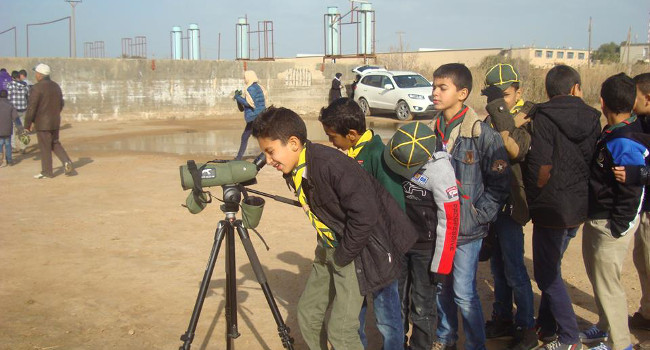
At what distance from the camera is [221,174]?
3166 mm

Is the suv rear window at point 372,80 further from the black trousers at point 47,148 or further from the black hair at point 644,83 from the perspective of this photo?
the black hair at point 644,83

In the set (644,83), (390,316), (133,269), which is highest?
(644,83)

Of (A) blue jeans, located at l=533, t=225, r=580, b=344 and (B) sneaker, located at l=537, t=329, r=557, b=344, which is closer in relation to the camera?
(A) blue jeans, located at l=533, t=225, r=580, b=344

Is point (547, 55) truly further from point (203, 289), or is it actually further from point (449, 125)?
point (203, 289)

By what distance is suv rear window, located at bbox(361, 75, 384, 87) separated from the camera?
21.4 meters

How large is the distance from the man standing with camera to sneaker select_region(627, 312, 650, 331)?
27.9 ft

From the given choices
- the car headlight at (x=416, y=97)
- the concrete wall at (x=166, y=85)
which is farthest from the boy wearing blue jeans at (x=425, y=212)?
the concrete wall at (x=166, y=85)

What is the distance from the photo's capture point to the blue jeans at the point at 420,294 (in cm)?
359

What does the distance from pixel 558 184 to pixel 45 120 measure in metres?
8.45

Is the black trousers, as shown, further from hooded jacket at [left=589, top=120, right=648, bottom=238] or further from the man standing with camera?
hooded jacket at [left=589, top=120, right=648, bottom=238]

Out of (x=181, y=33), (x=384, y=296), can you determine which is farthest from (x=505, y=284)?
(x=181, y=33)

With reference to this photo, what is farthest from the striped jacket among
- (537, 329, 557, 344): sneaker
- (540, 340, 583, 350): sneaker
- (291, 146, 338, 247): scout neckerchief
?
(537, 329, 557, 344): sneaker

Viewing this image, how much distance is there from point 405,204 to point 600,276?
1.33 metres

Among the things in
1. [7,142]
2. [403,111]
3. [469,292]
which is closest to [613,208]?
[469,292]
